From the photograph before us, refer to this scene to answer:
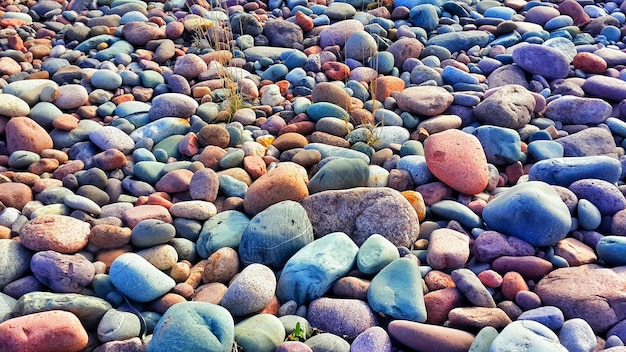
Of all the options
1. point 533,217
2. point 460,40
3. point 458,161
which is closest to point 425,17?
point 460,40

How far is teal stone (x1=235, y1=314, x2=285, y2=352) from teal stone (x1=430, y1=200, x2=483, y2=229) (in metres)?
1.20

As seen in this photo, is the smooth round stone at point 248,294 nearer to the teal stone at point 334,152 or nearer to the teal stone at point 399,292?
the teal stone at point 399,292

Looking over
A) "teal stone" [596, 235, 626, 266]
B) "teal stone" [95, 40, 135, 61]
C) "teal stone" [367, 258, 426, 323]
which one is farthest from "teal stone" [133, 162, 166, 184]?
"teal stone" [596, 235, 626, 266]

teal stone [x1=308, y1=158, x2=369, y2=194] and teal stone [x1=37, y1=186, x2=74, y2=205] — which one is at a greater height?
teal stone [x1=308, y1=158, x2=369, y2=194]

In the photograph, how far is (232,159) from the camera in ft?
11.9

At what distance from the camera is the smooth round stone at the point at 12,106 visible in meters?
3.87

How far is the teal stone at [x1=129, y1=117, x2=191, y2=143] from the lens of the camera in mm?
3977

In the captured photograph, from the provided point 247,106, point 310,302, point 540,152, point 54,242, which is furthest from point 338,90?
point 54,242

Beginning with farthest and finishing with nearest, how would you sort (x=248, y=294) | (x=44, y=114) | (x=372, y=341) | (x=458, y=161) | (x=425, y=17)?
(x=425, y=17)
(x=44, y=114)
(x=458, y=161)
(x=248, y=294)
(x=372, y=341)

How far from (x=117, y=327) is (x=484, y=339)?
62.3 inches

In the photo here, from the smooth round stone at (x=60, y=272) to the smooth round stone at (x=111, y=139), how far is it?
120 cm

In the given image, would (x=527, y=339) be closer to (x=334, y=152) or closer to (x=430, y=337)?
(x=430, y=337)

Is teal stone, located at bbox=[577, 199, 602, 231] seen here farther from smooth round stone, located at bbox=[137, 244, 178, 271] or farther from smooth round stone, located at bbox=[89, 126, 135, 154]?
smooth round stone, located at bbox=[89, 126, 135, 154]

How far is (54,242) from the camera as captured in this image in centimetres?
283
